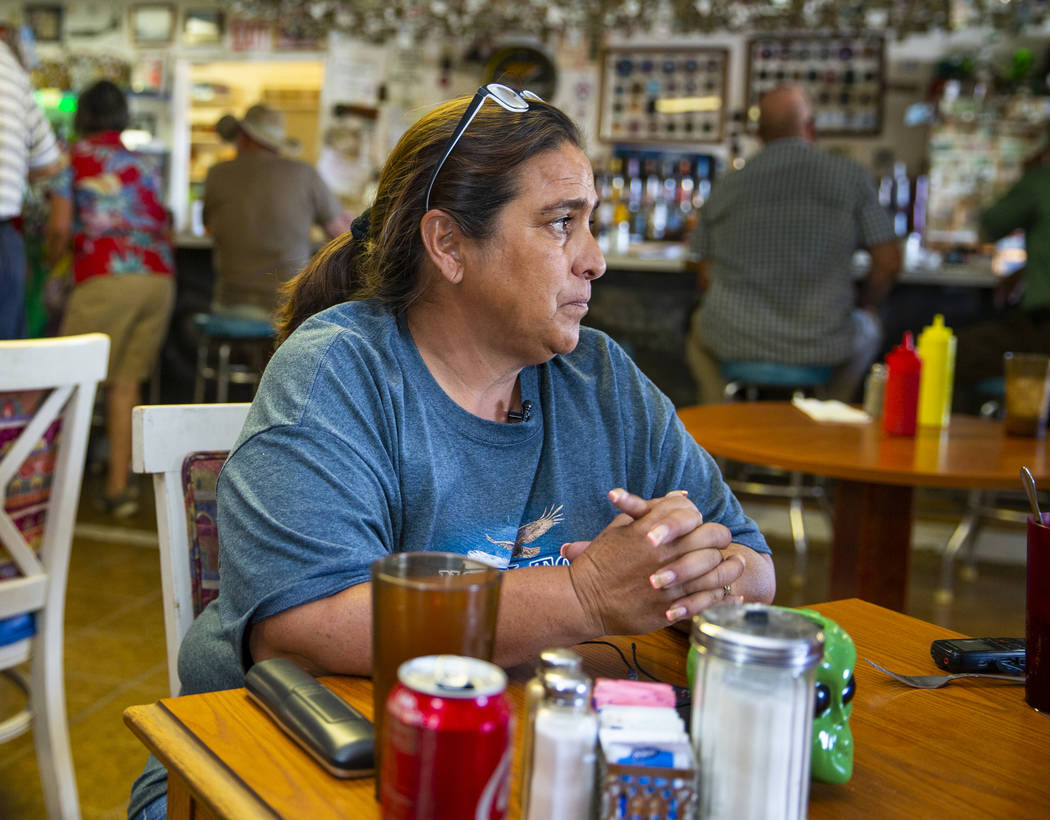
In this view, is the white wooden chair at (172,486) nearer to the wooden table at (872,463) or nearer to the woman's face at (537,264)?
the woman's face at (537,264)

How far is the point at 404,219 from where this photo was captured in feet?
4.42

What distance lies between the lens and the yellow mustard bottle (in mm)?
2461

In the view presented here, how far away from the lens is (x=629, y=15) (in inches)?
246

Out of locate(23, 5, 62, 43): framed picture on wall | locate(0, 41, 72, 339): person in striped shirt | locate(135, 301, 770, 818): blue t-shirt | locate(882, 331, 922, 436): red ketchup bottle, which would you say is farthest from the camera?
locate(23, 5, 62, 43): framed picture on wall

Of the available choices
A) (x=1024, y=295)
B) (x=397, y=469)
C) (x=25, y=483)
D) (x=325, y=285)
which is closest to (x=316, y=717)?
(x=397, y=469)

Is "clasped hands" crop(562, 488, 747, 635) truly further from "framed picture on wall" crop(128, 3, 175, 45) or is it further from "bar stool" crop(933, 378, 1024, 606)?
"framed picture on wall" crop(128, 3, 175, 45)

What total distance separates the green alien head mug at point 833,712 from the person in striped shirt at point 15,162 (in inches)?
127

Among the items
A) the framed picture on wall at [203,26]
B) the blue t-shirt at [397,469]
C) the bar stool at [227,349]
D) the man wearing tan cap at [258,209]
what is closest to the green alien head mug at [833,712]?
the blue t-shirt at [397,469]

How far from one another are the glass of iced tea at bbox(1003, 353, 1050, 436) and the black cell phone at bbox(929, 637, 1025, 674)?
1603 millimetres

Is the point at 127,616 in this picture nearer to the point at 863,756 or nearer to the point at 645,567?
the point at 645,567

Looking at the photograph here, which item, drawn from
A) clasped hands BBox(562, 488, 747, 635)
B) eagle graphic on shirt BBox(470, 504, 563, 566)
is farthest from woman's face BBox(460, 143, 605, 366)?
clasped hands BBox(562, 488, 747, 635)

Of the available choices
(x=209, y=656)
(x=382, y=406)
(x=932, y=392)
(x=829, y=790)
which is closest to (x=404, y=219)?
(x=382, y=406)

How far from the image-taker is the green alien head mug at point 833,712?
72 centimetres

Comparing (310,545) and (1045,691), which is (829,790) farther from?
(310,545)
